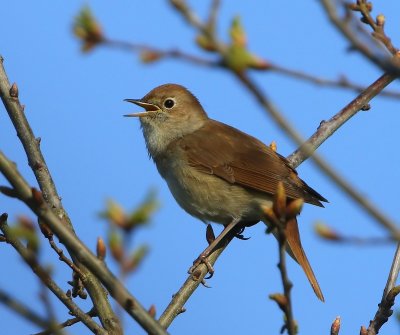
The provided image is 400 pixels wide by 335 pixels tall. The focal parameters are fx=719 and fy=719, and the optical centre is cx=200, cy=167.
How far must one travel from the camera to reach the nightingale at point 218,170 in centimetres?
654

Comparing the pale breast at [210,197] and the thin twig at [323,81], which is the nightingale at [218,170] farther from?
the thin twig at [323,81]

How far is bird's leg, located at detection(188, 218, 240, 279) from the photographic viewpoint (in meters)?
5.97

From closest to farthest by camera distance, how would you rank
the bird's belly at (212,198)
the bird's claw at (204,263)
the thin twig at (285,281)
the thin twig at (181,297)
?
1. the thin twig at (285,281)
2. the thin twig at (181,297)
3. the bird's claw at (204,263)
4. the bird's belly at (212,198)

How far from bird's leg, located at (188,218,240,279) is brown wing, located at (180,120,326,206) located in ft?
1.33

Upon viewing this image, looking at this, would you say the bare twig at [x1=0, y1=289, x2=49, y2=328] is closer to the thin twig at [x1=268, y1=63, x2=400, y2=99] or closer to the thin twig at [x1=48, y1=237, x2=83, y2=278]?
the thin twig at [x1=268, y1=63, x2=400, y2=99]

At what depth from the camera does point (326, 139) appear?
6262 mm

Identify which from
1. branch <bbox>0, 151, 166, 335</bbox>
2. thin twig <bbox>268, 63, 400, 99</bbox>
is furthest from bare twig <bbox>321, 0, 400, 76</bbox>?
branch <bbox>0, 151, 166, 335</bbox>

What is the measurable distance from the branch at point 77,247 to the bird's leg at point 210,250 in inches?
126

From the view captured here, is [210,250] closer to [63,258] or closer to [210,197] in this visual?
[210,197]

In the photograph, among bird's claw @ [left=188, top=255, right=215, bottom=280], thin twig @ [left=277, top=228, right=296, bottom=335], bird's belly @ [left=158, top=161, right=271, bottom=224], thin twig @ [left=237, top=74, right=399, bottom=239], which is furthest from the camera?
bird's belly @ [left=158, top=161, right=271, bottom=224]

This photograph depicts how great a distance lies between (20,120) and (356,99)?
2.90 m

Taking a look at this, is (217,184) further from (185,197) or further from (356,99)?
(356,99)

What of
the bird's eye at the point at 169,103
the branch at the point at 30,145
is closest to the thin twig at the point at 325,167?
the branch at the point at 30,145

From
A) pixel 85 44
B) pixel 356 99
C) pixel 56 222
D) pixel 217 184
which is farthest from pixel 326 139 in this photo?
pixel 85 44
